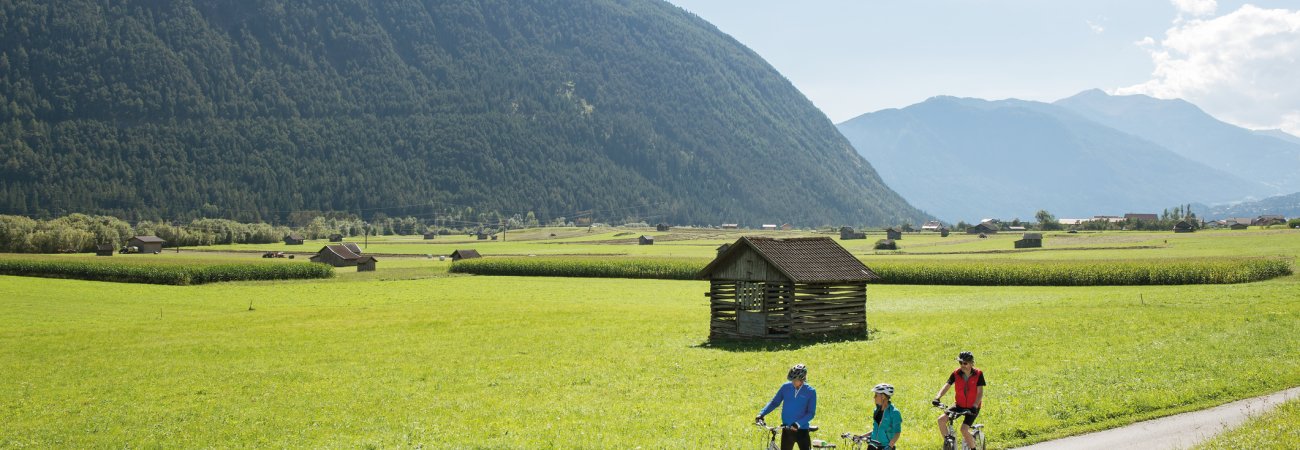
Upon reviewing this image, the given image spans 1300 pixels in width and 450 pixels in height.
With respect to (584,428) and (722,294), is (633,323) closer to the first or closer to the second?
(722,294)

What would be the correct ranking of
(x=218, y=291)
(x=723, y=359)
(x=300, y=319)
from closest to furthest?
(x=723, y=359) < (x=300, y=319) < (x=218, y=291)

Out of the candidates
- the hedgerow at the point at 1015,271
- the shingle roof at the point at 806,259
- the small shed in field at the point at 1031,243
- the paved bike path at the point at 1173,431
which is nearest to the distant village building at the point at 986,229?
the small shed in field at the point at 1031,243

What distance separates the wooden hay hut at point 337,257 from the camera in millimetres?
117312

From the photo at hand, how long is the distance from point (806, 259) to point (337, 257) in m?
90.5

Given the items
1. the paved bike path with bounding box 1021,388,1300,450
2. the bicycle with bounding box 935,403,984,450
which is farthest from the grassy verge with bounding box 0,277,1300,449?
the bicycle with bounding box 935,403,984,450

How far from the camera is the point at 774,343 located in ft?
123

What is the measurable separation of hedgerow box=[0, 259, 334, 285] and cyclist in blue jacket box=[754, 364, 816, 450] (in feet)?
266

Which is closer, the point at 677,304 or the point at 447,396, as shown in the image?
the point at 447,396

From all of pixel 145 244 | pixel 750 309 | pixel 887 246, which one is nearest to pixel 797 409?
pixel 750 309

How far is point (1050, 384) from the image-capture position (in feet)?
80.4

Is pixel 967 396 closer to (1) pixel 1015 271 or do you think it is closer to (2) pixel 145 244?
(1) pixel 1015 271

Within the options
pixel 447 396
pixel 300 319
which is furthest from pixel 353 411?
pixel 300 319

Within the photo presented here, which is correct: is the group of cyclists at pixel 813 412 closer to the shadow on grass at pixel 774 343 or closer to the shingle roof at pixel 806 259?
the shadow on grass at pixel 774 343

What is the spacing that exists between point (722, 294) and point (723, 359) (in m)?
Answer: 7.46
